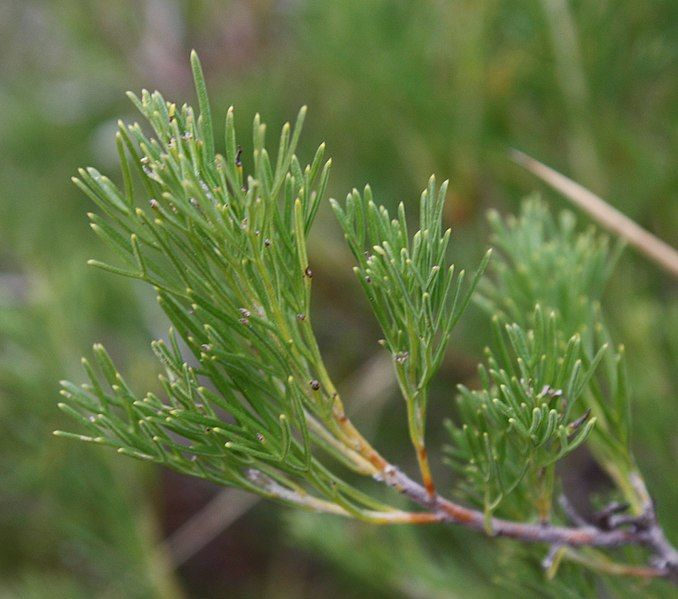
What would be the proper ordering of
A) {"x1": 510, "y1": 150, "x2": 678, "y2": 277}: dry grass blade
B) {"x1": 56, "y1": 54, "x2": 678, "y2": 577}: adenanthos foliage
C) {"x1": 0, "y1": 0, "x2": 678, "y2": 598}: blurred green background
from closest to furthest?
{"x1": 56, "y1": 54, "x2": 678, "y2": 577}: adenanthos foliage, {"x1": 510, "y1": 150, "x2": 678, "y2": 277}: dry grass blade, {"x1": 0, "y1": 0, "x2": 678, "y2": 598}: blurred green background

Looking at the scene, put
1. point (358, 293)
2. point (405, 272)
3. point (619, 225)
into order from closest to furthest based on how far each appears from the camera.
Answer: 1. point (405, 272)
2. point (619, 225)
3. point (358, 293)

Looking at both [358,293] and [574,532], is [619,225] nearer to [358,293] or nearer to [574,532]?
[574,532]

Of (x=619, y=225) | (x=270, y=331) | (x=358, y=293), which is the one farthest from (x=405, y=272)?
(x=358, y=293)

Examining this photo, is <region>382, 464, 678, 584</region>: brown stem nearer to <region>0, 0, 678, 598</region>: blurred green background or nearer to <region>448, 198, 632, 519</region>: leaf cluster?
<region>448, 198, 632, 519</region>: leaf cluster

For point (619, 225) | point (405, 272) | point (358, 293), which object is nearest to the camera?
point (405, 272)

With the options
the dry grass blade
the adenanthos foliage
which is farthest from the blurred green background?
the adenanthos foliage

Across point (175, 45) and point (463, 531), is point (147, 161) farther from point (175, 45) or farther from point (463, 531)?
point (175, 45)

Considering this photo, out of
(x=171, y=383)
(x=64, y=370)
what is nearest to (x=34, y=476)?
(x=64, y=370)

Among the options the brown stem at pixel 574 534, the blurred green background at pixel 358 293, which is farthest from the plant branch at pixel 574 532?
the blurred green background at pixel 358 293
